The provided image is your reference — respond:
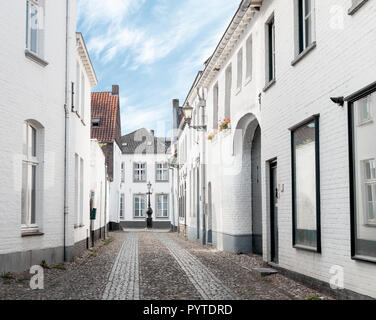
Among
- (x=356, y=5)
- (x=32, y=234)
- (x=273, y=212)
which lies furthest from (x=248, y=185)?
(x=356, y=5)

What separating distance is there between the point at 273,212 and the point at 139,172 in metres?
42.6

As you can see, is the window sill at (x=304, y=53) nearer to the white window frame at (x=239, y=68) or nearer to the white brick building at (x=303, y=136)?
the white brick building at (x=303, y=136)

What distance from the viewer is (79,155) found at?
58.6 feet

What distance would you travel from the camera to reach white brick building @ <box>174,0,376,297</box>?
7922 millimetres

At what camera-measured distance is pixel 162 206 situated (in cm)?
5409

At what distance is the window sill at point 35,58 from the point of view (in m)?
12.3

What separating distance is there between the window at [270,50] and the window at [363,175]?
5.23 metres

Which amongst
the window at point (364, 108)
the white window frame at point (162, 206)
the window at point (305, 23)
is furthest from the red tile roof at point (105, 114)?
the window at point (364, 108)

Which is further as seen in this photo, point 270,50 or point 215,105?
point 215,105

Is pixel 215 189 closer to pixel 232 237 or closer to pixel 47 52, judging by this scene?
pixel 232 237

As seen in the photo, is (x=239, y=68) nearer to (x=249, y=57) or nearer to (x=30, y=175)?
(x=249, y=57)

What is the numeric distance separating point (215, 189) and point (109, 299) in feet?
41.4
